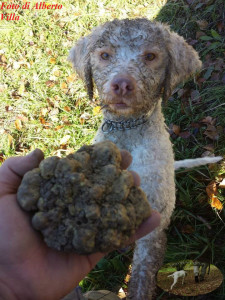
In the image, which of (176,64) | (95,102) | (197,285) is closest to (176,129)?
(95,102)

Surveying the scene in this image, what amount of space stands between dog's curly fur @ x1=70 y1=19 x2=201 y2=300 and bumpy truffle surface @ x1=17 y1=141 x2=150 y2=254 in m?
0.88

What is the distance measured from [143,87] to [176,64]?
1.66 feet

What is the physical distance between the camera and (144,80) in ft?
7.25

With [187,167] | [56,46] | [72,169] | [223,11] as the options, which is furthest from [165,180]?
[56,46]

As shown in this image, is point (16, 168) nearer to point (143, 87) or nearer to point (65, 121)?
point (143, 87)

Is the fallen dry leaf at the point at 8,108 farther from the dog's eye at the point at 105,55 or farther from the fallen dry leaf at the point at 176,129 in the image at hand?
the dog's eye at the point at 105,55

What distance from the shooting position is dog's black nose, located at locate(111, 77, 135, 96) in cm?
207

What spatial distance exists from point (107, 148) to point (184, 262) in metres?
1.80

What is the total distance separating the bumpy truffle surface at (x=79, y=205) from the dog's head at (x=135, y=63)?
84cm

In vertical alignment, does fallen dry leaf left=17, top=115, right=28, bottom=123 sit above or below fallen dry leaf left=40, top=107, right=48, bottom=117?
below

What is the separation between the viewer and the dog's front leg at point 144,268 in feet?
8.98

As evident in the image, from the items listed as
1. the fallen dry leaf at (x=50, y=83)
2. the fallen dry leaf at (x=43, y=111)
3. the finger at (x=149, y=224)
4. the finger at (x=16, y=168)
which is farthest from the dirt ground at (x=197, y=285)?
the fallen dry leaf at (x=50, y=83)

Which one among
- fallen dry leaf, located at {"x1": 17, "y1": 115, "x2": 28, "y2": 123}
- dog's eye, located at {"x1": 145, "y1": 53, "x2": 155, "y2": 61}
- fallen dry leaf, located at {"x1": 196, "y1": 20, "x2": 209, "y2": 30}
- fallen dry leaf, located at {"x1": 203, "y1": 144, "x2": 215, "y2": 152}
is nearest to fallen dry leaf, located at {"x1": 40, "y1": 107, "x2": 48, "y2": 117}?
fallen dry leaf, located at {"x1": 17, "y1": 115, "x2": 28, "y2": 123}

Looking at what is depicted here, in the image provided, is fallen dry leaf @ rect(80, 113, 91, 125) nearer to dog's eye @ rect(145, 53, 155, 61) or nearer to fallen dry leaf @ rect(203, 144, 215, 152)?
fallen dry leaf @ rect(203, 144, 215, 152)
